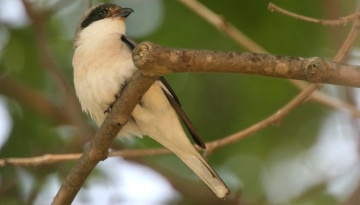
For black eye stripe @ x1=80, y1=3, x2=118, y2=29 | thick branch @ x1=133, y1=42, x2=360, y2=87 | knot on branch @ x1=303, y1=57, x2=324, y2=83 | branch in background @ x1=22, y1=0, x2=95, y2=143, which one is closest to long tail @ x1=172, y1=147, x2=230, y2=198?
black eye stripe @ x1=80, y1=3, x2=118, y2=29

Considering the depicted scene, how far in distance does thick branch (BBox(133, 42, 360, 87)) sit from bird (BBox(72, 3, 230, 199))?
4.18 ft

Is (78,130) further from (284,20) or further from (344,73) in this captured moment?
(344,73)

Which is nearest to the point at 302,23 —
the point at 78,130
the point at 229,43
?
the point at 229,43

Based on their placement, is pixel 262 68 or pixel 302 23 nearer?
pixel 262 68

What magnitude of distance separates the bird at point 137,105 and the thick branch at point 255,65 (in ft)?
4.18

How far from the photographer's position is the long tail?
4.81 m

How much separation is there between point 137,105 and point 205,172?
1.86 ft

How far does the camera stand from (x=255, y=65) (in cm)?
336

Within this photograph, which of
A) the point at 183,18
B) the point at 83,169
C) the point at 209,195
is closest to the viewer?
the point at 83,169

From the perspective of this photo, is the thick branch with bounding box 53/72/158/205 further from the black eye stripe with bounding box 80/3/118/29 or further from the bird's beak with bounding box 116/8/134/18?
the black eye stripe with bounding box 80/3/118/29

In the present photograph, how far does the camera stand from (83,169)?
13.3ft

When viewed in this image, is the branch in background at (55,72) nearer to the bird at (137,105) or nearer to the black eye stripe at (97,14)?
the black eye stripe at (97,14)

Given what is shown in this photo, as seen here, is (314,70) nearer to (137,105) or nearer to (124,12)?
(137,105)

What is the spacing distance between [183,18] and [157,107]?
1.66m
